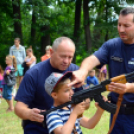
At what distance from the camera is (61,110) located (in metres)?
2.26

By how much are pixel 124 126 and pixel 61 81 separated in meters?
1.10

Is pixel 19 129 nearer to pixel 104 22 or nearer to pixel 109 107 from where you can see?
pixel 109 107

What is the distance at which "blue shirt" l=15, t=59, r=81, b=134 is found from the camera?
Answer: 2.42m

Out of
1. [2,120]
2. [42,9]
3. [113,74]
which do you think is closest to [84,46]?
[42,9]

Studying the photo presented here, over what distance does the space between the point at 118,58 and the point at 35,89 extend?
3.26 feet

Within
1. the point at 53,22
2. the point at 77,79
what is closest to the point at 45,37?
the point at 53,22

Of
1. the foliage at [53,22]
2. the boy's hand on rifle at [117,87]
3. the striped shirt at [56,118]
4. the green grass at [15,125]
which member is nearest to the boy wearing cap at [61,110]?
the striped shirt at [56,118]

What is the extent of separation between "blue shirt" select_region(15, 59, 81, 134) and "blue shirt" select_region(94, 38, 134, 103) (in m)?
0.77

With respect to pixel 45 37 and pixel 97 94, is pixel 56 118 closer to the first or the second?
pixel 97 94

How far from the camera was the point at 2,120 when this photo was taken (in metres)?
6.07

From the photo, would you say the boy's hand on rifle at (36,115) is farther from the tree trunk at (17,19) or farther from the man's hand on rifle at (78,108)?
the tree trunk at (17,19)

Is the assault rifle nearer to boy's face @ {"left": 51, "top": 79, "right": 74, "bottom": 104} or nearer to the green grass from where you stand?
boy's face @ {"left": 51, "top": 79, "right": 74, "bottom": 104}

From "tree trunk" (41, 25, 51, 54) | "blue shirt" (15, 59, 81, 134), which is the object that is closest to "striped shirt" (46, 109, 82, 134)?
"blue shirt" (15, 59, 81, 134)

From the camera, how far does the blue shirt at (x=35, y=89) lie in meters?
2.42
